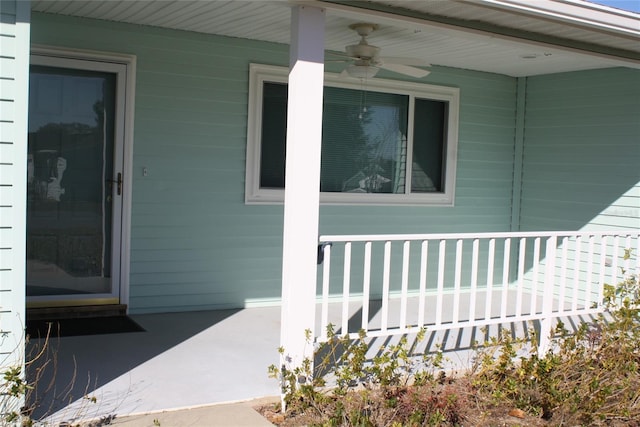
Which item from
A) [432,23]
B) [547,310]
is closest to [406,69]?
[432,23]

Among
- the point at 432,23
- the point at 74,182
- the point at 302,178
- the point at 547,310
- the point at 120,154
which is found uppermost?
the point at 432,23

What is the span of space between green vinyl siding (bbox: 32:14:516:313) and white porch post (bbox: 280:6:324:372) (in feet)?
7.38

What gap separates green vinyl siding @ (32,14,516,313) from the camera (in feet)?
19.8

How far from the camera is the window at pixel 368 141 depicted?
6629mm

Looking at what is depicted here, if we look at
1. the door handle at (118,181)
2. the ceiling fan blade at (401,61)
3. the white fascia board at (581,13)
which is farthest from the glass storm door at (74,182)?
the white fascia board at (581,13)

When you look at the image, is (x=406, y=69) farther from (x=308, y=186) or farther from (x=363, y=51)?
(x=308, y=186)

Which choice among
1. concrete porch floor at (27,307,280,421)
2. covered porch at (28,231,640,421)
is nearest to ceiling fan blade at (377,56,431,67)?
covered porch at (28,231,640,421)

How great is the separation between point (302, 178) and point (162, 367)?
1.67 metres

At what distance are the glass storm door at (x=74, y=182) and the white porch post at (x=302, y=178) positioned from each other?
236 cm

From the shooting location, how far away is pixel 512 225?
8336 millimetres

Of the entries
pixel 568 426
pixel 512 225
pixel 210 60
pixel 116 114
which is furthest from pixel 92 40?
pixel 512 225

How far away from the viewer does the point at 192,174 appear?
6.31m

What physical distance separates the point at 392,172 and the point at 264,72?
180 cm

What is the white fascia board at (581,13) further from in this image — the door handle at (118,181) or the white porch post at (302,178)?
the door handle at (118,181)
